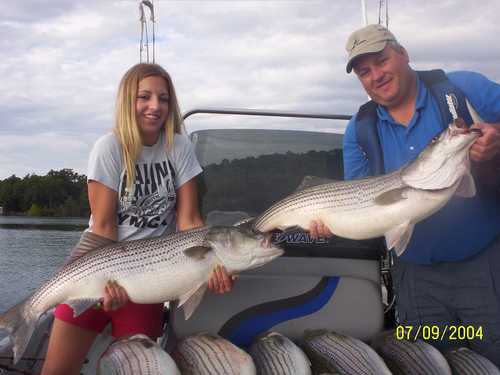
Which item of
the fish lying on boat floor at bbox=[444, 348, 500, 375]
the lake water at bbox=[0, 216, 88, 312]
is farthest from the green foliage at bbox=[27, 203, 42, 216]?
the fish lying on boat floor at bbox=[444, 348, 500, 375]

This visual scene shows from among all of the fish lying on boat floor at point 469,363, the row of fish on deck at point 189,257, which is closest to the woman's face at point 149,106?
the row of fish on deck at point 189,257

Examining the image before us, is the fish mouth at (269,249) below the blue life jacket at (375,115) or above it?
below

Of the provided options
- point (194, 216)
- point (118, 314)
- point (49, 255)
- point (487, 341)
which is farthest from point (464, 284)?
point (49, 255)

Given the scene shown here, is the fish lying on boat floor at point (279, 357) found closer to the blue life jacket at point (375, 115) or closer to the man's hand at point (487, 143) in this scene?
the blue life jacket at point (375, 115)

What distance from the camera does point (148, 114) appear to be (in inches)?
155

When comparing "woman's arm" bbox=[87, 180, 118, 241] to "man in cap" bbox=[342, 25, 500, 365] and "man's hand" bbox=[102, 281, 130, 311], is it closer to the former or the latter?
"man's hand" bbox=[102, 281, 130, 311]

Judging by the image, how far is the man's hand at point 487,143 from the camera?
10.5 feet

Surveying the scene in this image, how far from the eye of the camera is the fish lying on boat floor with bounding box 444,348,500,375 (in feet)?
11.7

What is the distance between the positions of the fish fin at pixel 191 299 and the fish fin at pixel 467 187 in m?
1.86

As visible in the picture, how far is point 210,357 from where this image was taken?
348 centimetres

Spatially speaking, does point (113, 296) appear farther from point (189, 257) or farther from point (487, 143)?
point (487, 143)

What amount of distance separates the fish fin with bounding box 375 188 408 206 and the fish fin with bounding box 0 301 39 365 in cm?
254

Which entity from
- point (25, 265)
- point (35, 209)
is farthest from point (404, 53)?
point (35, 209)
